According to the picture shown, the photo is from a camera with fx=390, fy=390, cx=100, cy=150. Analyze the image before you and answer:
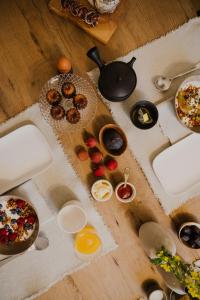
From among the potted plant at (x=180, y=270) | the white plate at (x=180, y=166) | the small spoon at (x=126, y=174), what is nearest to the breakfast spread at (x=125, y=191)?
the small spoon at (x=126, y=174)

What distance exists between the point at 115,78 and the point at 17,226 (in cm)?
64

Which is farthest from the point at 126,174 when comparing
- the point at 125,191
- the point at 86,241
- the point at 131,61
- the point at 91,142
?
the point at 131,61

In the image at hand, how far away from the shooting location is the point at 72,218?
4.67 feet

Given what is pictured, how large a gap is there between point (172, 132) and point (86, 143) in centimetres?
33

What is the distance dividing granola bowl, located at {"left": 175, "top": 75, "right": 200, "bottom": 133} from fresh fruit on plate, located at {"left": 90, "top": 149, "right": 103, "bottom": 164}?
1.08ft

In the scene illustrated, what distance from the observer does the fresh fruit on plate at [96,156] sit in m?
1.43

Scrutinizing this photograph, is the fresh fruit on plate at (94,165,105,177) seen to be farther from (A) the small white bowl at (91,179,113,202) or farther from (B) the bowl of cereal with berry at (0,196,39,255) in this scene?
(B) the bowl of cereal with berry at (0,196,39,255)

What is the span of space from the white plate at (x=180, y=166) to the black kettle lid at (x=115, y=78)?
29 cm

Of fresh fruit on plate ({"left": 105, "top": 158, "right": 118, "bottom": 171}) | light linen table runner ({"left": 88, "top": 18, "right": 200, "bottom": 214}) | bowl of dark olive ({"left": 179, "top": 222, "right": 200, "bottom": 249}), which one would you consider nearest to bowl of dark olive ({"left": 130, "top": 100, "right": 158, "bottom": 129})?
light linen table runner ({"left": 88, "top": 18, "right": 200, "bottom": 214})

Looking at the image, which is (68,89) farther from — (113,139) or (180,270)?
(180,270)

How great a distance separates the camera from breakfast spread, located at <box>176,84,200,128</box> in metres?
1.46

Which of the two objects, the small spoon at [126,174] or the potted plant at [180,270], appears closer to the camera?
the potted plant at [180,270]

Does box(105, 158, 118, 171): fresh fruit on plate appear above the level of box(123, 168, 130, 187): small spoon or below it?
above

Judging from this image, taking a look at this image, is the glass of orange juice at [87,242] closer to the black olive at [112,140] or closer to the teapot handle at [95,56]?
the black olive at [112,140]
